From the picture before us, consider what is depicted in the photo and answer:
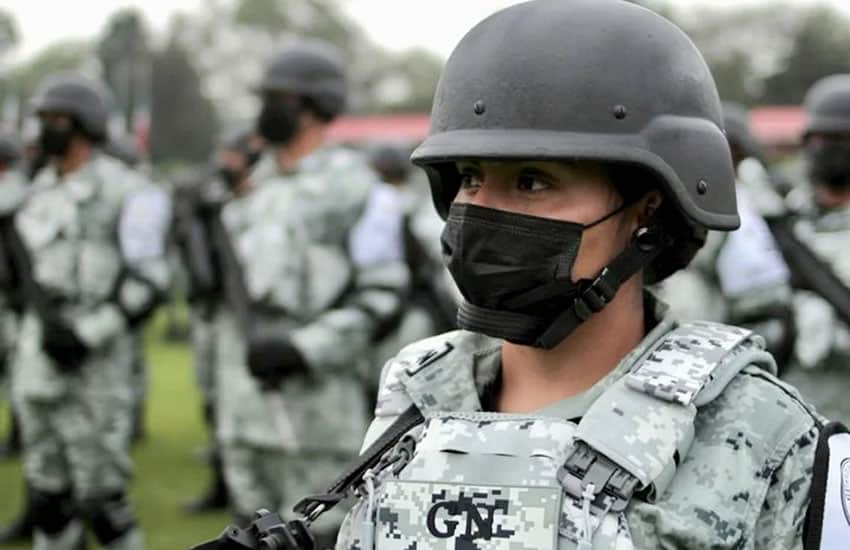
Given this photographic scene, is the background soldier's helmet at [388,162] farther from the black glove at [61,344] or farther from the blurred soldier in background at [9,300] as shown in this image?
the black glove at [61,344]

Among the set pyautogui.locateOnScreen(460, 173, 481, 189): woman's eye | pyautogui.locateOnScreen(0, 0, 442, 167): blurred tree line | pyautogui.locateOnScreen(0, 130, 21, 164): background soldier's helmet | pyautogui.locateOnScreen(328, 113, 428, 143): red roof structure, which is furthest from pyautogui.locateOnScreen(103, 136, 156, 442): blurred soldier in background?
pyautogui.locateOnScreen(0, 0, 442, 167): blurred tree line

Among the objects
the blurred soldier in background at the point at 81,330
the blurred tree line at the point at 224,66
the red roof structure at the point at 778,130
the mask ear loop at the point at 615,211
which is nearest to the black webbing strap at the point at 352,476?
the mask ear loop at the point at 615,211

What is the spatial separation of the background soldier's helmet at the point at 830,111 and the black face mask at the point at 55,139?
3.48 metres

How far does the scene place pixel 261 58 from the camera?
2616cm

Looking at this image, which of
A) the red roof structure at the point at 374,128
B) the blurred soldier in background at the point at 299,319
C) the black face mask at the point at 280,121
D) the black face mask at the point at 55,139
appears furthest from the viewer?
the red roof structure at the point at 374,128

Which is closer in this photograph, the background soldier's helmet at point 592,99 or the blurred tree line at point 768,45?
the background soldier's helmet at point 592,99

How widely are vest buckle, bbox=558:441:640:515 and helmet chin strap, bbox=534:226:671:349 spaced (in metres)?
0.23

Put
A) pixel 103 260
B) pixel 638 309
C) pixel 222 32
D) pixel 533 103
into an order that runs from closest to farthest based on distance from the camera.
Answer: pixel 533 103
pixel 638 309
pixel 103 260
pixel 222 32

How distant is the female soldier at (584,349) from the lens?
180 centimetres

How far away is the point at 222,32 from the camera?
54.1 meters

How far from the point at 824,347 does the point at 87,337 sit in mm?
3199

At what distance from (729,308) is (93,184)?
2973mm

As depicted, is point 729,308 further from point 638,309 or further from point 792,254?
point 638,309

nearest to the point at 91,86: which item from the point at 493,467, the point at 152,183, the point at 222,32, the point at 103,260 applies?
the point at 152,183
